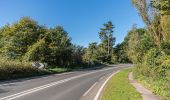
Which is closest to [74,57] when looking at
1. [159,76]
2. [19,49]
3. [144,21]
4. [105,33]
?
[19,49]

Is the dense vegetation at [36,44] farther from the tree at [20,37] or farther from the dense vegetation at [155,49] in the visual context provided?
the dense vegetation at [155,49]

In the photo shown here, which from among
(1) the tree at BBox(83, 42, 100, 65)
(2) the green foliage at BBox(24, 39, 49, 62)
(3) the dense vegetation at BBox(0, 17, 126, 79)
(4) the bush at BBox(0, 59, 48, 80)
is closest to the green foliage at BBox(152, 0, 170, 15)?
(4) the bush at BBox(0, 59, 48, 80)

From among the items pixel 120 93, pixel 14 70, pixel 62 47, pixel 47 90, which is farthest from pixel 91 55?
pixel 120 93

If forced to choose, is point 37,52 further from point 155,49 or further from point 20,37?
point 155,49

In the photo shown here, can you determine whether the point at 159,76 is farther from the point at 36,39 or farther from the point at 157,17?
the point at 36,39

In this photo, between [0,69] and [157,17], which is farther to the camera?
[0,69]

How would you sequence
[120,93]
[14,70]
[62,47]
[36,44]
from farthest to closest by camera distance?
[62,47] < [36,44] < [14,70] < [120,93]

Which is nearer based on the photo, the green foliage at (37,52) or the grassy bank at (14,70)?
the grassy bank at (14,70)

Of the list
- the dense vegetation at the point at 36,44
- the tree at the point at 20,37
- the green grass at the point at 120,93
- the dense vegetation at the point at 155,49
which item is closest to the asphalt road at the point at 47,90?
the green grass at the point at 120,93

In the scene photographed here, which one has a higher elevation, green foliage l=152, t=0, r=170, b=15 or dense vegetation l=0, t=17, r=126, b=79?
dense vegetation l=0, t=17, r=126, b=79

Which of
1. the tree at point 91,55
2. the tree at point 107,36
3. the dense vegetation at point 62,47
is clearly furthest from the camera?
the tree at point 107,36

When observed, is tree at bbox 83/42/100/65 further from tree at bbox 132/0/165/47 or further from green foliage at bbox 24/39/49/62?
tree at bbox 132/0/165/47

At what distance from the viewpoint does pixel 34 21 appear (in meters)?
62.5

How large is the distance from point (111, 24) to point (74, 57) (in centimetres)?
6757
